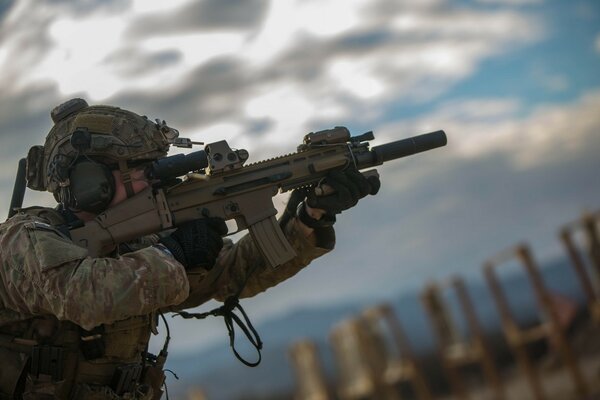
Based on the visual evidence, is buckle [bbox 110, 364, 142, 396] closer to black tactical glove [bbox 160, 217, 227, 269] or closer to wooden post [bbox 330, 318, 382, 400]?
black tactical glove [bbox 160, 217, 227, 269]

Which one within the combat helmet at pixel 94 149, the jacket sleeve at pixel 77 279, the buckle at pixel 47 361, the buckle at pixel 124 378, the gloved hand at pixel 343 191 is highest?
the combat helmet at pixel 94 149

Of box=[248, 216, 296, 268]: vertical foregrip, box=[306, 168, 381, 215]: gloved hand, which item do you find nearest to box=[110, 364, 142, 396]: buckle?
box=[248, 216, 296, 268]: vertical foregrip

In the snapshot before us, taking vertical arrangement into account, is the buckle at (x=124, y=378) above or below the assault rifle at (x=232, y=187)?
below

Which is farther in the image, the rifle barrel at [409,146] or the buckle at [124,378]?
the rifle barrel at [409,146]

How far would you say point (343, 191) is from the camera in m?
5.88

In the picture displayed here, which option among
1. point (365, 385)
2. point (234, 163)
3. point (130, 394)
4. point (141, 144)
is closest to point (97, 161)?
point (141, 144)

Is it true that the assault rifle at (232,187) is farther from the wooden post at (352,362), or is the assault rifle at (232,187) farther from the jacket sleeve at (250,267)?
the wooden post at (352,362)

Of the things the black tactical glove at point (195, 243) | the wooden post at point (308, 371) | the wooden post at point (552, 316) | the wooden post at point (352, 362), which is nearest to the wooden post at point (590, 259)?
the wooden post at point (552, 316)

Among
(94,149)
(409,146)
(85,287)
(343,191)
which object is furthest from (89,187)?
(409,146)

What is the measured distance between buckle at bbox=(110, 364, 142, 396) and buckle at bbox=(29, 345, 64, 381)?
1.11 feet

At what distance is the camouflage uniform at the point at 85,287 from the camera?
488 centimetres

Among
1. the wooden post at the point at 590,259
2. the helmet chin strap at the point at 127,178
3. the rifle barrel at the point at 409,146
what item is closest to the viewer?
the helmet chin strap at the point at 127,178

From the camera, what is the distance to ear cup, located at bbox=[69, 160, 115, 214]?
5422 millimetres

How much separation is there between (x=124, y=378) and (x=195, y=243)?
0.91m
